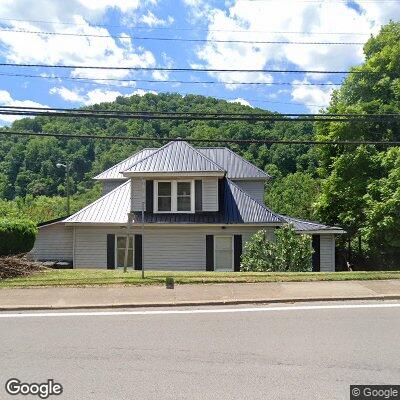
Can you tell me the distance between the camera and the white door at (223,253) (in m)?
22.6

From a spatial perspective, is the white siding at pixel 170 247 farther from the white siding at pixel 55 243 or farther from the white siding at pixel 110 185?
the white siding at pixel 110 185

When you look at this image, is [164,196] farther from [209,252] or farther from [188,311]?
[188,311]

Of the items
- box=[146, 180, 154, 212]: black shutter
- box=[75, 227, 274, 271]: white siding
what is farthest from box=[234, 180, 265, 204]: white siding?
box=[146, 180, 154, 212]: black shutter

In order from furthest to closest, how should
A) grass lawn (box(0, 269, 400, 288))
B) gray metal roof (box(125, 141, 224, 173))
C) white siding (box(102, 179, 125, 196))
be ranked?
white siding (box(102, 179, 125, 196)) → gray metal roof (box(125, 141, 224, 173)) → grass lawn (box(0, 269, 400, 288))

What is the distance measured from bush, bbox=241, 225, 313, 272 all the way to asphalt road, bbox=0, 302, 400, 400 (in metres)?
Answer: 6.83

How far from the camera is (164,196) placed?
23500 millimetres

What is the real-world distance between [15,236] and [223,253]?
10.8 metres

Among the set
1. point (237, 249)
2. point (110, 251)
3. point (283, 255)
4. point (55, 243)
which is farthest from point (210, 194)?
point (55, 243)

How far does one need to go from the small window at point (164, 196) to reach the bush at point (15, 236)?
8914 mm

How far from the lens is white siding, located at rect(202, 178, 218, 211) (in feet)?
76.0

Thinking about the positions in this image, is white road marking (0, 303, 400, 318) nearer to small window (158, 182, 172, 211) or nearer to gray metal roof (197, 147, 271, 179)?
small window (158, 182, 172, 211)

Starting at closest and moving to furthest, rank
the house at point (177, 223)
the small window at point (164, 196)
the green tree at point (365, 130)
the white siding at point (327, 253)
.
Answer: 1. the house at point (177, 223)
2. the small window at point (164, 196)
3. the white siding at point (327, 253)
4. the green tree at point (365, 130)

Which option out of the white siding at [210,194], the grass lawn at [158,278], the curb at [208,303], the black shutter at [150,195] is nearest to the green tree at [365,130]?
the white siding at [210,194]

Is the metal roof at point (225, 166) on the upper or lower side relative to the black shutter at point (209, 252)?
upper
